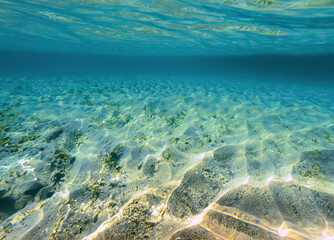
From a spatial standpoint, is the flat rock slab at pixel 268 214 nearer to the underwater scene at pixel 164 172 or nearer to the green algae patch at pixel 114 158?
the underwater scene at pixel 164 172

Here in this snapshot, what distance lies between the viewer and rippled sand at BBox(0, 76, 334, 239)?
223cm

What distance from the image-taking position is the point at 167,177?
3287mm

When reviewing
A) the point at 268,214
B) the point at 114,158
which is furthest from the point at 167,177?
the point at 268,214

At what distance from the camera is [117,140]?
192 inches

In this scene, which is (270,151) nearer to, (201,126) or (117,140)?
(201,126)

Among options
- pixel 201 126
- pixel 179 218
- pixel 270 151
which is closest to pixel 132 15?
pixel 201 126

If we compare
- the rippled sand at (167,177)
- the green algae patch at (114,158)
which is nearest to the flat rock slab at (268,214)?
the rippled sand at (167,177)

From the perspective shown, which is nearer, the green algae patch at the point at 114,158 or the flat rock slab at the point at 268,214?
the flat rock slab at the point at 268,214

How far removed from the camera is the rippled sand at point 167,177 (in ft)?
7.33

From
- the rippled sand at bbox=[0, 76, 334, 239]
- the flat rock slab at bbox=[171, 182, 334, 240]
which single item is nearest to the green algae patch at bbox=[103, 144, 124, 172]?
the rippled sand at bbox=[0, 76, 334, 239]

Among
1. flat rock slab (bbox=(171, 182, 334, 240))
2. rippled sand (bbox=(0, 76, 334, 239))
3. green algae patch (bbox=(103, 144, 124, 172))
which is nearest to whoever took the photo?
flat rock slab (bbox=(171, 182, 334, 240))

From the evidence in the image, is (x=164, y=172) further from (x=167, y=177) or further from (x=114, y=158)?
(x=114, y=158)

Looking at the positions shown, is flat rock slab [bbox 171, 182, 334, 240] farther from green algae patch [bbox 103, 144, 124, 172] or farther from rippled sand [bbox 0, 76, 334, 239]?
green algae patch [bbox 103, 144, 124, 172]

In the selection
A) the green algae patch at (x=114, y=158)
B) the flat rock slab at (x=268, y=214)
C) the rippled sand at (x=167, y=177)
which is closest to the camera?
the flat rock slab at (x=268, y=214)
